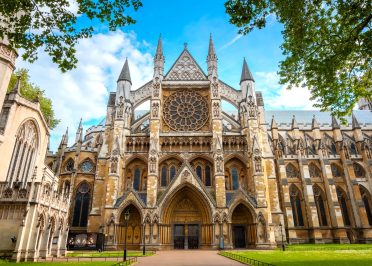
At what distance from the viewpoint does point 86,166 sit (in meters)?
35.8

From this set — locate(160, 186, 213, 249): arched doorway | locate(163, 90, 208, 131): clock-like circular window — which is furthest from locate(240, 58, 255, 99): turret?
locate(160, 186, 213, 249): arched doorway

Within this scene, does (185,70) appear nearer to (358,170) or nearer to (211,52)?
(211,52)

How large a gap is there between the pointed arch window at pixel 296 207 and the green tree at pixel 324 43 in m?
26.7

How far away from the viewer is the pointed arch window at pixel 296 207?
36381mm

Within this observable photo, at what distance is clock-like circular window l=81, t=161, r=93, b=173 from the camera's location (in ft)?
116

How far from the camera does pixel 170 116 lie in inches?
1264

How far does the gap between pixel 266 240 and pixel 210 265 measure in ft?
51.4

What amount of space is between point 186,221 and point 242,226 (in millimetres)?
6042

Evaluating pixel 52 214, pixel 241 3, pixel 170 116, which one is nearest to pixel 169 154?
pixel 170 116

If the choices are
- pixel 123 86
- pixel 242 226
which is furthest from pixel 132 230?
pixel 123 86

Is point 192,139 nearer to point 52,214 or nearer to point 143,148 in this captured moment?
point 143,148

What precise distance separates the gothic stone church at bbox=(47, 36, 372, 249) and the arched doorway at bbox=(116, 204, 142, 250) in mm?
101

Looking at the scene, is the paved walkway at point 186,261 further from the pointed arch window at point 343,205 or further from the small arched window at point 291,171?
the pointed arch window at point 343,205

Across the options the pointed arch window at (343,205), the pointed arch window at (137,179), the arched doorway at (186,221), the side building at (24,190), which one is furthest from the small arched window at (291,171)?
the side building at (24,190)
